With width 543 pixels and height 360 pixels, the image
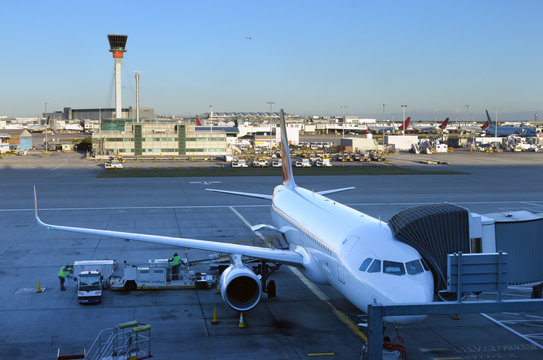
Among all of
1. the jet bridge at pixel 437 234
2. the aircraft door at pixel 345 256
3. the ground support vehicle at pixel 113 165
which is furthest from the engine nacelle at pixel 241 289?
the ground support vehicle at pixel 113 165

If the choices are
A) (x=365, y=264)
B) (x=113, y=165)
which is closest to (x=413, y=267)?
(x=365, y=264)

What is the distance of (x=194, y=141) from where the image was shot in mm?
131375

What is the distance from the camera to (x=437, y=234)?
69.3 feet

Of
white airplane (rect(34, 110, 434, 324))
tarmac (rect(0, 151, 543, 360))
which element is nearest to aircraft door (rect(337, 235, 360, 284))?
white airplane (rect(34, 110, 434, 324))

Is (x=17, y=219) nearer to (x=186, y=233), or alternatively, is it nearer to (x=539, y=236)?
(x=186, y=233)

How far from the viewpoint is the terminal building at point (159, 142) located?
128 metres

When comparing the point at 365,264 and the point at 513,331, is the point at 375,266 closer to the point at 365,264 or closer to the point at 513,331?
the point at 365,264

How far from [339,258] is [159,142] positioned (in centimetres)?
11130

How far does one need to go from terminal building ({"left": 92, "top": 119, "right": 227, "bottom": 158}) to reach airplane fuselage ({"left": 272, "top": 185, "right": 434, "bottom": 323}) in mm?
101825

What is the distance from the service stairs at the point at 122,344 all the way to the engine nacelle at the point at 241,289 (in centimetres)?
365

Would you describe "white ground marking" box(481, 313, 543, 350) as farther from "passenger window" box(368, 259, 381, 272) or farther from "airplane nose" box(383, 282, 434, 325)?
"passenger window" box(368, 259, 381, 272)

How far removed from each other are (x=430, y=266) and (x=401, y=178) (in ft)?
221

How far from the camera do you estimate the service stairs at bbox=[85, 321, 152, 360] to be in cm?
2031

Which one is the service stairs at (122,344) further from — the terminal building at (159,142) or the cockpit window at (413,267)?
the terminal building at (159,142)
